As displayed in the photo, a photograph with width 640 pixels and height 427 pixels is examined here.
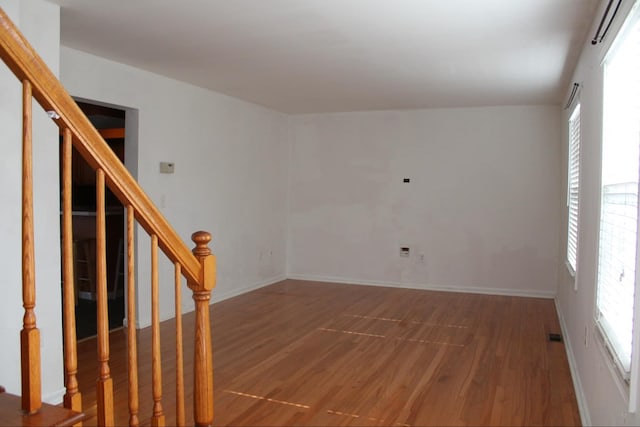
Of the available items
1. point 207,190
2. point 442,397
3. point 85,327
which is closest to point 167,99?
point 207,190

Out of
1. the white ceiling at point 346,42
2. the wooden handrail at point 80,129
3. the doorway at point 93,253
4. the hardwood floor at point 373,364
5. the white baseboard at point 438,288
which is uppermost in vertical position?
the white ceiling at point 346,42

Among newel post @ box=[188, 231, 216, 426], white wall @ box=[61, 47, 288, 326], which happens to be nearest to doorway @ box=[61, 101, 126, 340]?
white wall @ box=[61, 47, 288, 326]

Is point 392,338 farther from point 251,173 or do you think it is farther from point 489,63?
point 251,173

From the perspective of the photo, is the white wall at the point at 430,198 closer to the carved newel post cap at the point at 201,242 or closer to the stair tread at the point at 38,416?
the carved newel post cap at the point at 201,242

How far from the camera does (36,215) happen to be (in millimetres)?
2996

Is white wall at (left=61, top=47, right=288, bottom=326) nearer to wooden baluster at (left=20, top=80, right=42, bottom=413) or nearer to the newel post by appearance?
the newel post

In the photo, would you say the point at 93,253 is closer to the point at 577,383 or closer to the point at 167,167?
the point at 167,167

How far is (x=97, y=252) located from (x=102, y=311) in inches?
6.6

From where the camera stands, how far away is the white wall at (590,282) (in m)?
2.14

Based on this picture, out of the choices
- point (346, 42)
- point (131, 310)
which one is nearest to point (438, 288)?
point (346, 42)

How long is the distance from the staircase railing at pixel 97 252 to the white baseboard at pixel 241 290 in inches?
159

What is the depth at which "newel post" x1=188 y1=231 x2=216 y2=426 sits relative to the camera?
5.82 ft

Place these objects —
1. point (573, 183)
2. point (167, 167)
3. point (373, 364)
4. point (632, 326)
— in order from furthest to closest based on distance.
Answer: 1. point (167, 167)
2. point (573, 183)
3. point (373, 364)
4. point (632, 326)

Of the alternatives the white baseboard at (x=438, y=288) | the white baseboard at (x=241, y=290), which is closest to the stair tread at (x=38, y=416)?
the white baseboard at (x=241, y=290)
